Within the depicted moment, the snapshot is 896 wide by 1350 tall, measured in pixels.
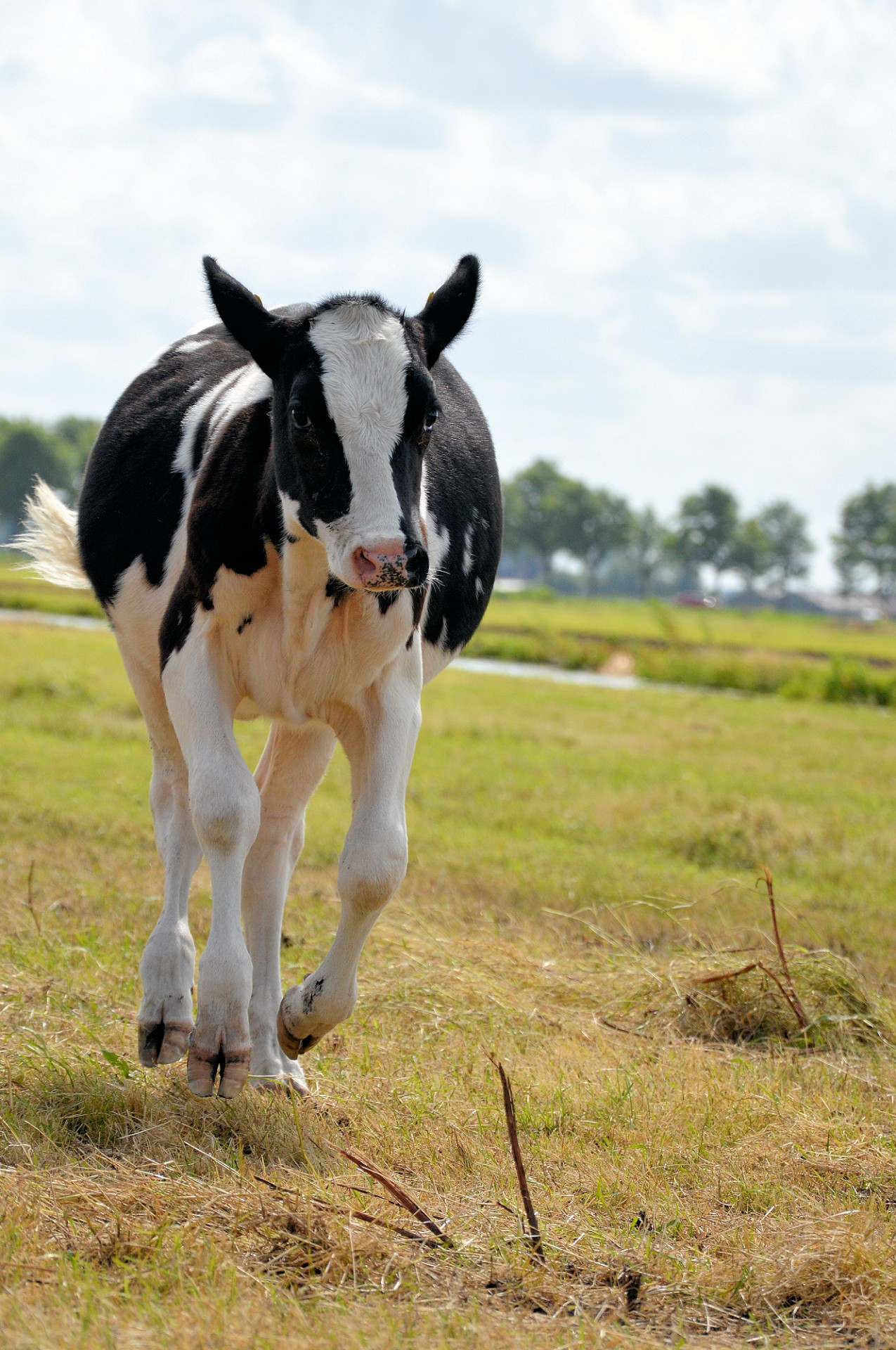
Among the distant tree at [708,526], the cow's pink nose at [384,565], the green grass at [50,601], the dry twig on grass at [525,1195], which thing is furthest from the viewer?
the distant tree at [708,526]

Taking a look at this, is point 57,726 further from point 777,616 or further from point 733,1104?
point 777,616

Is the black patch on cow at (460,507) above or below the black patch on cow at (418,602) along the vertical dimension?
above

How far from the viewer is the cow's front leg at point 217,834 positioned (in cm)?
416

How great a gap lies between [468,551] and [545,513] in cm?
9655

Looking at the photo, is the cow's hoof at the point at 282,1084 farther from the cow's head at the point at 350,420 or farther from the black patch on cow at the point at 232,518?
the cow's head at the point at 350,420

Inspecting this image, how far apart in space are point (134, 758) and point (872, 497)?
246 ft

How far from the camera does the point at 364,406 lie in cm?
411

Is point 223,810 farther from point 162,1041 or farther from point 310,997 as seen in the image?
point 162,1041

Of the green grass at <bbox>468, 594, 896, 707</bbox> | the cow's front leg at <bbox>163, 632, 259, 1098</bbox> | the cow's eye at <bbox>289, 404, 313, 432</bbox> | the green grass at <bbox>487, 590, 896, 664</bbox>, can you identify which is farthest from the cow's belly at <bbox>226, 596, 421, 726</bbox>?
the green grass at <bbox>487, 590, 896, 664</bbox>

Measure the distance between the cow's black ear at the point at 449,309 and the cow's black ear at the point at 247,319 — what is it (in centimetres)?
51

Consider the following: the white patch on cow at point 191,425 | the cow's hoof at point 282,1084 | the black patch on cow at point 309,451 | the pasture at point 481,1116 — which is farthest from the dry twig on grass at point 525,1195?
the white patch on cow at point 191,425

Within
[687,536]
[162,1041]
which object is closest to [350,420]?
[162,1041]

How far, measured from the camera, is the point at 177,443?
530 cm

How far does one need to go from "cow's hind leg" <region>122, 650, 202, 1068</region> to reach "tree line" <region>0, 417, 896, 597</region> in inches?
1841
